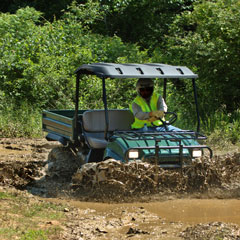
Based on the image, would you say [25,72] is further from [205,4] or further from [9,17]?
[205,4]

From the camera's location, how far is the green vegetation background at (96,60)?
13695 mm

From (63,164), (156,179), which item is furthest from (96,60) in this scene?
(156,179)

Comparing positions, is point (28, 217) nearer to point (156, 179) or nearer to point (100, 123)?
point (156, 179)

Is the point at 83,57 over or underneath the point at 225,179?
over

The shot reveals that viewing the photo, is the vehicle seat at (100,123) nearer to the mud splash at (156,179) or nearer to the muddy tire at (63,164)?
the muddy tire at (63,164)

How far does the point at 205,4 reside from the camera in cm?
1605

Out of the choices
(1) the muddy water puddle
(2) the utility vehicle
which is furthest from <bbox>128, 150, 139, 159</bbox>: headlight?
(1) the muddy water puddle

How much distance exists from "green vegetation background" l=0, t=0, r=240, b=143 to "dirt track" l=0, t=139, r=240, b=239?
187 inches

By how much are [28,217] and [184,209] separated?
2.01 m

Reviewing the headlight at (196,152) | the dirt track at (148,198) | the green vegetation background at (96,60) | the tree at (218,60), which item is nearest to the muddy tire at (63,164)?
the dirt track at (148,198)

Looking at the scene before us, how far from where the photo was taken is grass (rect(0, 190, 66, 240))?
226 inches

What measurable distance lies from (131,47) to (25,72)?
4653mm

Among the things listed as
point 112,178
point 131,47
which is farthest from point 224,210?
point 131,47

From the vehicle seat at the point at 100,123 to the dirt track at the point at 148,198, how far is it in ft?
2.53
